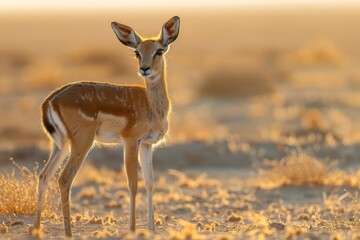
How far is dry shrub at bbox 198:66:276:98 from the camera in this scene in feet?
90.1

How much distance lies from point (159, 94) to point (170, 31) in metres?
0.71

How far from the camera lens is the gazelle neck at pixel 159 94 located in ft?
31.6

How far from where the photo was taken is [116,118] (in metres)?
9.05

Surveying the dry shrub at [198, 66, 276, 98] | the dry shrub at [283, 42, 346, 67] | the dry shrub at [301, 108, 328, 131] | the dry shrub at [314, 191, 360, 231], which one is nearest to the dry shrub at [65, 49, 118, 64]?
the dry shrub at [283, 42, 346, 67]

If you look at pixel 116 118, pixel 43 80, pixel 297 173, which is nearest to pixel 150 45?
pixel 116 118

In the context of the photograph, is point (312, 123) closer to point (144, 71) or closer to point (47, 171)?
point (144, 71)

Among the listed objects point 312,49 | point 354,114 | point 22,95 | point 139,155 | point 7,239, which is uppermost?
point 312,49

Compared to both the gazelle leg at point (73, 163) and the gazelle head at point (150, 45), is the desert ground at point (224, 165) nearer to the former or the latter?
the gazelle leg at point (73, 163)

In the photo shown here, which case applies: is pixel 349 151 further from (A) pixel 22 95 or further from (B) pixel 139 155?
(A) pixel 22 95

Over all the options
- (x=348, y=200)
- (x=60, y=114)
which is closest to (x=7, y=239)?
(x=60, y=114)

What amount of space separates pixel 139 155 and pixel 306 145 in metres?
7.28

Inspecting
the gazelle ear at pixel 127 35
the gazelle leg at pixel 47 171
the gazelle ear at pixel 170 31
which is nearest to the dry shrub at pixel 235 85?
the gazelle ear at pixel 170 31

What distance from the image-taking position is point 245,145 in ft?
54.0

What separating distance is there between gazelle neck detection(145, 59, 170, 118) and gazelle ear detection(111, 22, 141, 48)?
398 millimetres
